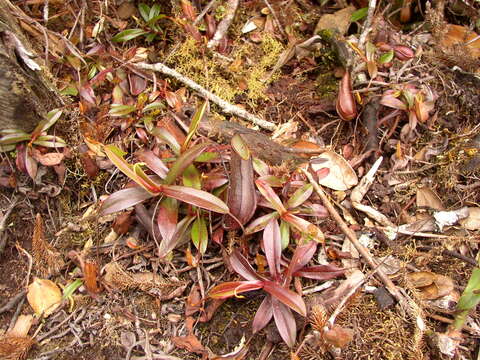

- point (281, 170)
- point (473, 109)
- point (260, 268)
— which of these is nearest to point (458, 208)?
point (473, 109)

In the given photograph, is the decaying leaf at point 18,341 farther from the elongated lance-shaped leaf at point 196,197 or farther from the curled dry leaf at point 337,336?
the curled dry leaf at point 337,336

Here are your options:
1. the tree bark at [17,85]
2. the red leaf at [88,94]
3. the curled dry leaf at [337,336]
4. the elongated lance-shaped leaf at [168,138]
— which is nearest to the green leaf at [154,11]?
the red leaf at [88,94]

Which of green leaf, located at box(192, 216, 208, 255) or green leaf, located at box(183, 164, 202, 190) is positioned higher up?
green leaf, located at box(183, 164, 202, 190)

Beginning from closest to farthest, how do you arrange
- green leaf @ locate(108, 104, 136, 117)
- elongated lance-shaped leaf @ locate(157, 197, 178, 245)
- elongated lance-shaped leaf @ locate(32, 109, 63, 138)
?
elongated lance-shaped leaf @ locate(157, 197, 178, 245)
elongated lance-shaped leaf @ locate(32, 109, 63, 138)
green leaf @ locate(108, 104, 136, 117)

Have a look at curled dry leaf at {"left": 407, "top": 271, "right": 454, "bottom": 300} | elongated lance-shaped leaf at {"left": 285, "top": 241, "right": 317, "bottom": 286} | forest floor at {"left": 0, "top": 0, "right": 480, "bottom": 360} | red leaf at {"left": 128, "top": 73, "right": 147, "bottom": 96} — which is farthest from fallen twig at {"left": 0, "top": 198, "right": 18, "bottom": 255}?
curled dry leaf at {"left": 407, "top": 271, "right": 454, "bottom": 300}

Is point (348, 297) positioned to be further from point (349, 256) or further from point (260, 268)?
point (260, 268)

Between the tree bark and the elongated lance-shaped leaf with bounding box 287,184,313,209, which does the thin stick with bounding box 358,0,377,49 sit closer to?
the elongated lance-shaped leaf with bounding box 287,184,313,209
